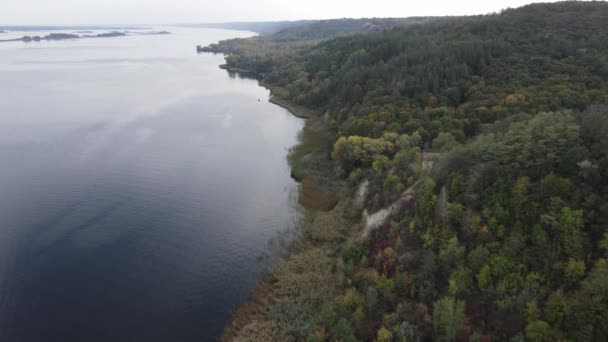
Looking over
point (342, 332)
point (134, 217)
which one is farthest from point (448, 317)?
point (134, 217)

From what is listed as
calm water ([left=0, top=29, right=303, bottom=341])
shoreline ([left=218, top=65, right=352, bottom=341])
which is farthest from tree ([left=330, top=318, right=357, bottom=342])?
calm water ([left=0, top=29, right=303, bottom=341])

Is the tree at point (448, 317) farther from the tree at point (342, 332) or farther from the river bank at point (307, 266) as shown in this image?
the river bank at point (307, 266)

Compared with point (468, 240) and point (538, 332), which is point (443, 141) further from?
point (538, 332)

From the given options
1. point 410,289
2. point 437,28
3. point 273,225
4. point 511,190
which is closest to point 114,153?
point 273,225

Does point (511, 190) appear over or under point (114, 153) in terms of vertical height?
over

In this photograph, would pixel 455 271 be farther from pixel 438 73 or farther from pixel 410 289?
pixel 438 73

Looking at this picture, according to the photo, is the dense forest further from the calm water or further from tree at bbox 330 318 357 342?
the calm water
